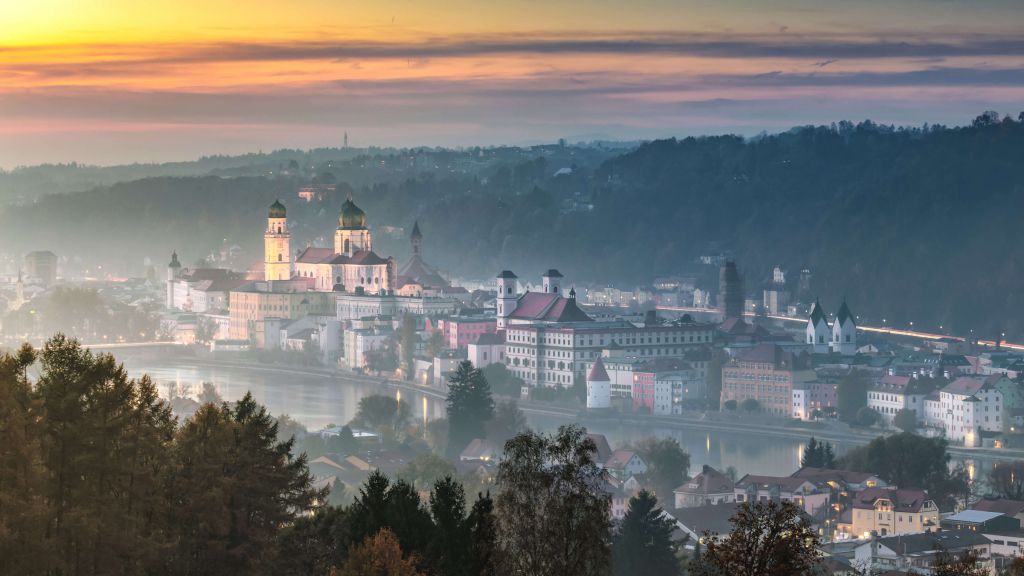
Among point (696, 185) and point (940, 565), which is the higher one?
point (696, 185)

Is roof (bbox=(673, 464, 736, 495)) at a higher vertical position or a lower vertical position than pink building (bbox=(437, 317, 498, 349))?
lower

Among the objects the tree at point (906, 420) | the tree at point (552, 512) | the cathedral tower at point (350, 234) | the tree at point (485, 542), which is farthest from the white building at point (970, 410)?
the tree at point (552, 512)

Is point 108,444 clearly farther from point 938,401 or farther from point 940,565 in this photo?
point 938,401

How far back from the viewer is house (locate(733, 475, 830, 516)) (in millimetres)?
22328

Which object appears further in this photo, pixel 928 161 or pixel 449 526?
pixel 928 161

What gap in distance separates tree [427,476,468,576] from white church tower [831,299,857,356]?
29907 mm

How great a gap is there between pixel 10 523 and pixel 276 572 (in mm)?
1706

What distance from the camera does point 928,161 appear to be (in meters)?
70.9

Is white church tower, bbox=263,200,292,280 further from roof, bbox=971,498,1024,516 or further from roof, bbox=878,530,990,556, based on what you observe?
roof, bbox=878,530,990,556

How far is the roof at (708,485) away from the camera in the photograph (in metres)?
23.1

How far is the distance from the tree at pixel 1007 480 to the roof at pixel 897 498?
3.31ft

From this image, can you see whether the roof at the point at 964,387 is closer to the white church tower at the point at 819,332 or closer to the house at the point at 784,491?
the white church tower at the point at 819,332

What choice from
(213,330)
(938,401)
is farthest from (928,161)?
(938,401)

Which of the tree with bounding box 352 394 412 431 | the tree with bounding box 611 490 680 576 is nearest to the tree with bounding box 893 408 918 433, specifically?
the tree with bounding box 352 394 412 431
